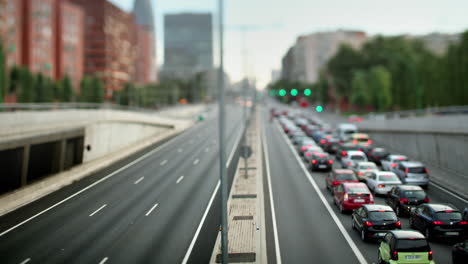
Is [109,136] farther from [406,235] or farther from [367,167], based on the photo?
[406,235]

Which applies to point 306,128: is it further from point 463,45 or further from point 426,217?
point 426,217

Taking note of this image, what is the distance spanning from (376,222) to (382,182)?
925 centimetres

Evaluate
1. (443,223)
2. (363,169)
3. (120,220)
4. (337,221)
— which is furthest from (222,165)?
(363,169)

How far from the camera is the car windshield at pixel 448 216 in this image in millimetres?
16953

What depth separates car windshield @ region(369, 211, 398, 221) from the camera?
1727cm

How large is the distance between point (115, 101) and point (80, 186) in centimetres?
11189

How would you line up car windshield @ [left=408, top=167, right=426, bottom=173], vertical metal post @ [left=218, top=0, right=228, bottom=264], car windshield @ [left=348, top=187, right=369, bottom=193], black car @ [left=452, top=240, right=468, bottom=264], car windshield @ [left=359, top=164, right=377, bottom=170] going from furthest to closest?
1. car windshield @ [left=359, top=164, right=377, bottom=170]
2. car windshield @ [left=408, top=167, right=426, bottom=173]
3. car windshield @ [left=348, top=187, right=369, bottom=193]
4. vertical metal post @ [left=218, top=0, right=228, bottom=264]
5. black car @ [left=452, top=240, right=468, bottom=264]

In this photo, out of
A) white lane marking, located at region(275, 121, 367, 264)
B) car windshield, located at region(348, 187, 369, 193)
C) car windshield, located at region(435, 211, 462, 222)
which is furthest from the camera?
car windshield, located at region(348, 187, 369, 193)

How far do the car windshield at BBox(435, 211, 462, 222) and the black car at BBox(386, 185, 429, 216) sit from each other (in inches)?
140

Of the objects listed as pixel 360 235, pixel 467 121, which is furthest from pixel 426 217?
pixel 467 121

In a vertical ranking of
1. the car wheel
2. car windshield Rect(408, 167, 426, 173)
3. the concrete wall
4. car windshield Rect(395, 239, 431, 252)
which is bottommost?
the car wheel

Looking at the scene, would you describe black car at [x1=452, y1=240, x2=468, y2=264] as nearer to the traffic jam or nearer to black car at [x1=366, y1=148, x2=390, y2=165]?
the traffic jam

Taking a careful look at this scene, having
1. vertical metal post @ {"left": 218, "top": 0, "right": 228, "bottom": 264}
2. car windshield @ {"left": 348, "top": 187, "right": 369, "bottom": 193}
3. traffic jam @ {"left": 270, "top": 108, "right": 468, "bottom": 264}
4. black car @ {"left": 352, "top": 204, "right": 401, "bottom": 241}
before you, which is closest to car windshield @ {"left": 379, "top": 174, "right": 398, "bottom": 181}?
Answer: traffic jam @ {"left": 270, "top": 108, "right": 468, "bottom": 264}

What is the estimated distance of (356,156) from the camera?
34750 millimetres
